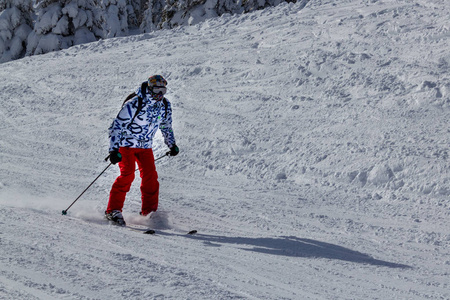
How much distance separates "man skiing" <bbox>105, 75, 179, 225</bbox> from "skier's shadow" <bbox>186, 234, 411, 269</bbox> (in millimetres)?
1068

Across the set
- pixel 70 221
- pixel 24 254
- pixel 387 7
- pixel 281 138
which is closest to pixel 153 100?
pixel 70 221

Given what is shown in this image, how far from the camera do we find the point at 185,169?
8.18 m

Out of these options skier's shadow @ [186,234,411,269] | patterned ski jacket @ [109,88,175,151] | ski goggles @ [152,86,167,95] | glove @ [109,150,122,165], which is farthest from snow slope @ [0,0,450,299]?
ski goggles @ [152,86,167,95]

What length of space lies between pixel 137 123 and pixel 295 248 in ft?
7.64

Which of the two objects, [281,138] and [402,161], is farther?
[281,138]

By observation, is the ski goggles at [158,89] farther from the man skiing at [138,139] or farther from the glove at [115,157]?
the glove at [115,157]

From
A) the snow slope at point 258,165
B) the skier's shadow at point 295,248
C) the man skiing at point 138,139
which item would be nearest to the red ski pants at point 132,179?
the man skiing at point 138,139

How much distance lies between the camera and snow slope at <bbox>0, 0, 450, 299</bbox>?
3912mm

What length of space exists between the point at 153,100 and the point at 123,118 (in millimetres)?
406

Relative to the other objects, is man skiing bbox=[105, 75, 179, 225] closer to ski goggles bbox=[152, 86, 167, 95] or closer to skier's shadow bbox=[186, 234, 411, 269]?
ski goggles bbox=[152, 86, 167, 95]

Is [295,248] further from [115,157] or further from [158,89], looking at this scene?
[158,89]

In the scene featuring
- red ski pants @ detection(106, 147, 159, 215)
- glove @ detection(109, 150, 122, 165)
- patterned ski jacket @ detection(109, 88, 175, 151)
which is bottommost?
red ski pants @ detection(106, 147, 159, 215)

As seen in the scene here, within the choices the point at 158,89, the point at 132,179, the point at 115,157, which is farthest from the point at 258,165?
the point at 115,157

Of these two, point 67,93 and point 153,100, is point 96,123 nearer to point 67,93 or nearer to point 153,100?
point 67,93
